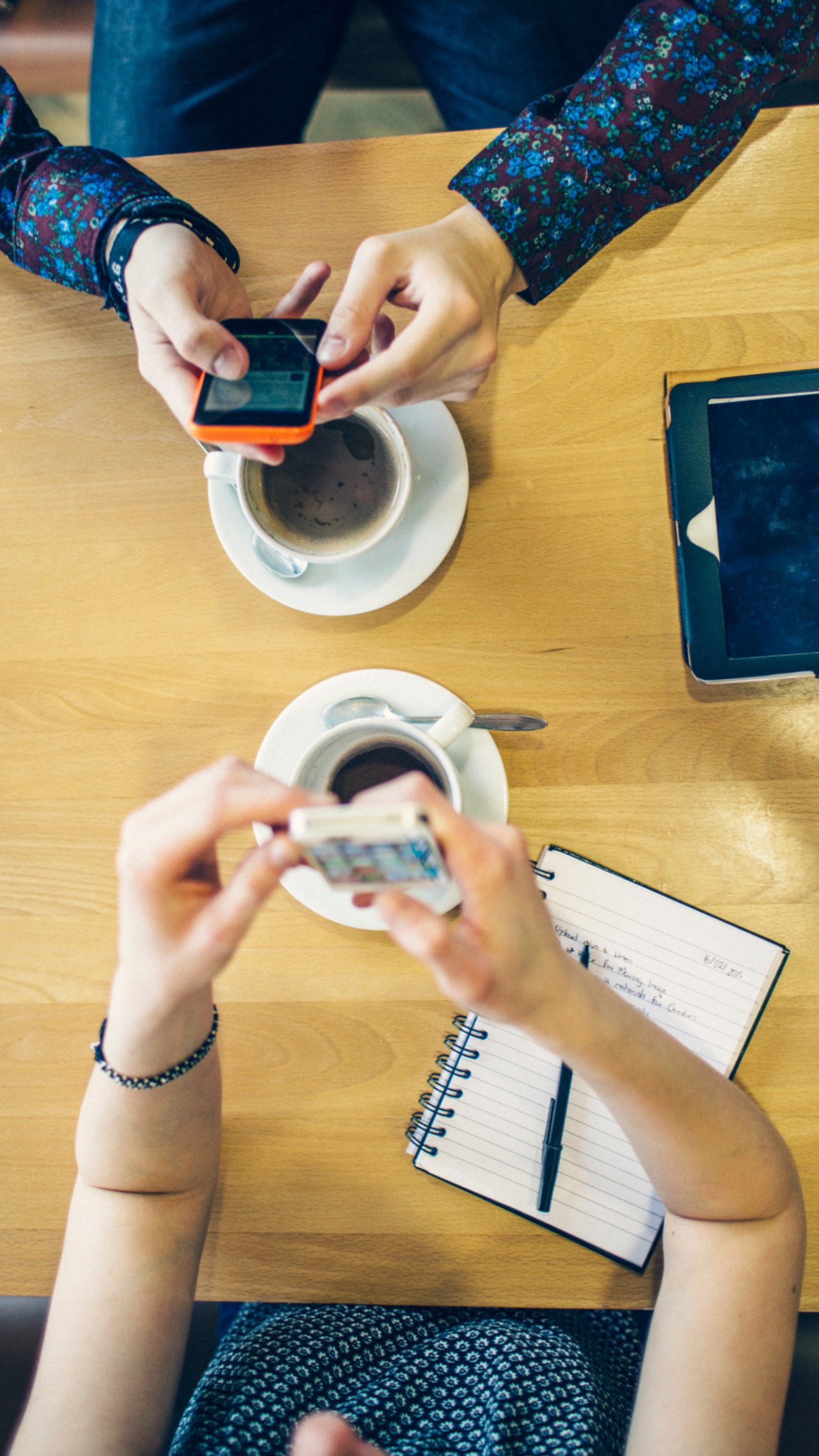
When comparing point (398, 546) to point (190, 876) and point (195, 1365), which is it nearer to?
point (190, 876)

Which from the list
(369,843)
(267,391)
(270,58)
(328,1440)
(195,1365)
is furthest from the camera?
(270,58)

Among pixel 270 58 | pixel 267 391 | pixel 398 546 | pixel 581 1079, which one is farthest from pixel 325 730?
pixel 270 58

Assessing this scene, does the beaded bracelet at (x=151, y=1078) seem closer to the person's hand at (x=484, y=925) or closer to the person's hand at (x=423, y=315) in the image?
the person's hand at (x=484, y=925)

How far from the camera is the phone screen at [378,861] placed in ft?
1.83

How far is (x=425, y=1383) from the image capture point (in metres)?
0.91

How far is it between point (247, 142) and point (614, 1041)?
1.33 metres

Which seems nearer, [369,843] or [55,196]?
[369,843]

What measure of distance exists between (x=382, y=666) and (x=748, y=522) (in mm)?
417

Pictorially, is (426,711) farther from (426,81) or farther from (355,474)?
(426,81)

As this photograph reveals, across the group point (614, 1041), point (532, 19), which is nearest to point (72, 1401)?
point (614, 1041)

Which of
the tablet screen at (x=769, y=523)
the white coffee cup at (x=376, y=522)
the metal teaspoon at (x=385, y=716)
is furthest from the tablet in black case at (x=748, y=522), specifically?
the white coffee cup at (x=376, y=522)

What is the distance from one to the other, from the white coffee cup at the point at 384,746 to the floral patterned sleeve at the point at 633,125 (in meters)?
0.49

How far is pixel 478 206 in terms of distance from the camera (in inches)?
34.9

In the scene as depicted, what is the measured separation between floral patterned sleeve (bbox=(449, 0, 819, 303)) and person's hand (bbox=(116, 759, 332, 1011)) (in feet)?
2.11
